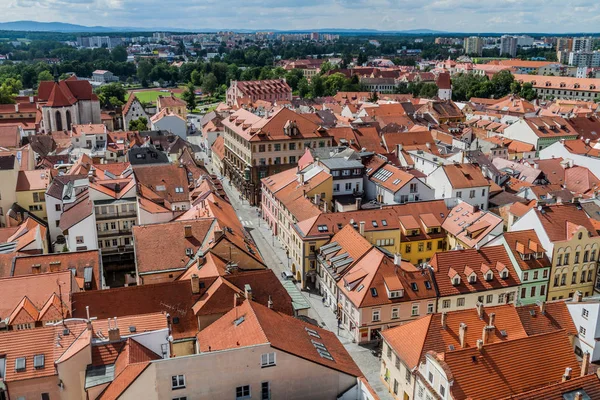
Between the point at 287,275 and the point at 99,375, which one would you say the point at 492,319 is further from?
the point at 287,275

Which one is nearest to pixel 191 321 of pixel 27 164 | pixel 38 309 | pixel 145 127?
pixel 38 309

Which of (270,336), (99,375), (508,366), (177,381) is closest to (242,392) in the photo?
(270,336)

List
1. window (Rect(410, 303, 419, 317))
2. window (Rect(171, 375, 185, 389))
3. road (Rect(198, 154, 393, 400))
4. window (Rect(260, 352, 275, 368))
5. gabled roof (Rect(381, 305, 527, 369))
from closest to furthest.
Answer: window (Rect(171, 375, 185, 389)) < window (Rect(260, 352, 275, 368)) < gabled roof (Rect(381, 305, 527, 369)) < road (Rect(198, 154, 393, 400)) < window (Rect(410, 303, 419, 317))

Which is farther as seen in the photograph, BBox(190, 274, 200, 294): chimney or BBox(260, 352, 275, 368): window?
BBox(190, 274, 200, 294): chimney

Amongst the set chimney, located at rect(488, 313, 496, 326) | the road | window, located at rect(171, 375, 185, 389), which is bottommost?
the road

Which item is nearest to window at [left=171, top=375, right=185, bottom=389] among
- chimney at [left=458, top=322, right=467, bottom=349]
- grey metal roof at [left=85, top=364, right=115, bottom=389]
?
grey metal roof at [left=85, top=364, right=115, bottom=389]

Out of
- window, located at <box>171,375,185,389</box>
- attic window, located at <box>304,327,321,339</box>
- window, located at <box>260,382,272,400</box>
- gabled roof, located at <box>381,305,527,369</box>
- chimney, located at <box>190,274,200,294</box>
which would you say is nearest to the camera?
window, located at <box>171,375,185,389</box>

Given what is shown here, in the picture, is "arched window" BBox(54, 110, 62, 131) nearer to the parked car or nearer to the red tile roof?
the parked car
